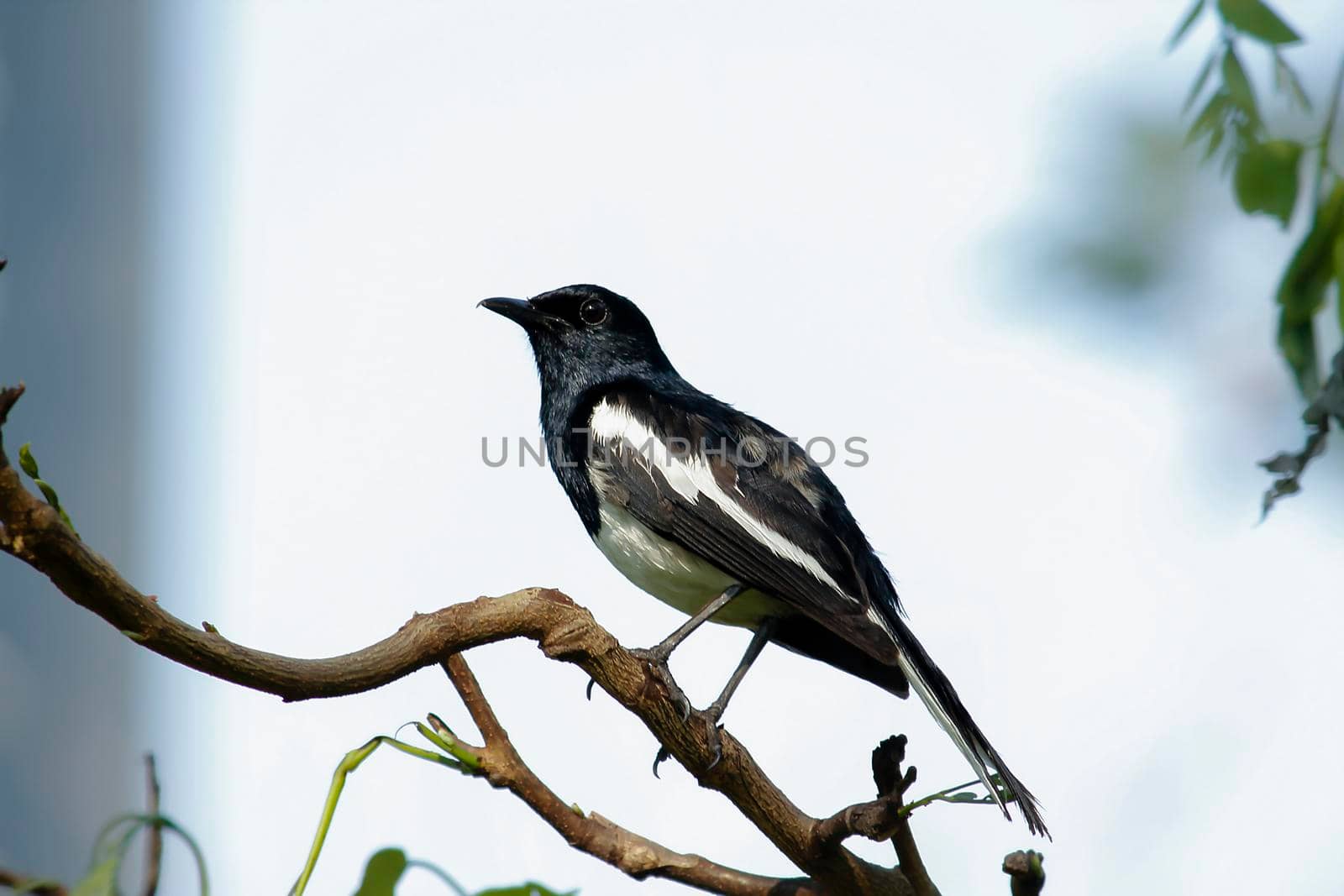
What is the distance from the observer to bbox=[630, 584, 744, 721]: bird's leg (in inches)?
134

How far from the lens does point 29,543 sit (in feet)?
6.44

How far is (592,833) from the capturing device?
2.91 m

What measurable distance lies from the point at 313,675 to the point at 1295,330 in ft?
5.76

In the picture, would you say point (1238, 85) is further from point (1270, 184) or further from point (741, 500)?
point (741, 500)

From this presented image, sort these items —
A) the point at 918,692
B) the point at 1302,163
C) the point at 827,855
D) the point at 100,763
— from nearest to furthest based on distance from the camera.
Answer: the point at 1302,163
the point at 827,855
the point at 918,692
the point at 100,763

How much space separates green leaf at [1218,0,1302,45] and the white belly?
242cm

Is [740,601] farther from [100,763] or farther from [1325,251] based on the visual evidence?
[100,763]

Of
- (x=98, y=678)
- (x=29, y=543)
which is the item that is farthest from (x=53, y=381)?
(x=29, y=543)

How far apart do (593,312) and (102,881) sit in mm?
4017

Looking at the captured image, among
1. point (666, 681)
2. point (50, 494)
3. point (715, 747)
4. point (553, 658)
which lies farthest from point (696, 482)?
point (50, 494)

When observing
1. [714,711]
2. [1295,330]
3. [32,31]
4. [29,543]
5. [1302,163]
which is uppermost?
[32,31]

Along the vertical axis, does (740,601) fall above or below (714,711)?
above

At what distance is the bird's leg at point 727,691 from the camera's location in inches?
124

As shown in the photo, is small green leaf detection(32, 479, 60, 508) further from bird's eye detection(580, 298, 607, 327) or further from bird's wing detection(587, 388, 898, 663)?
bird's eye detection(580, 298, 607, 327)
